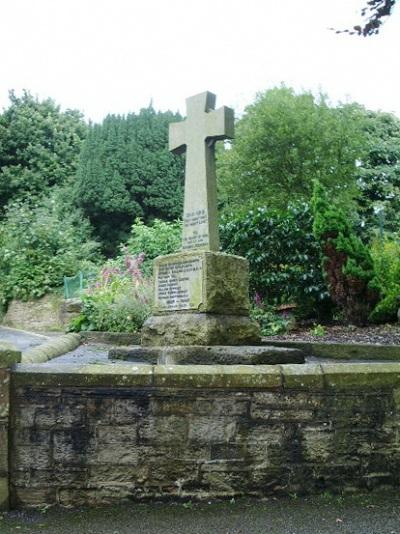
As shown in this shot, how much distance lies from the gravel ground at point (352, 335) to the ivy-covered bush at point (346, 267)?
0.40m

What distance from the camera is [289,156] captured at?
70.6 ft

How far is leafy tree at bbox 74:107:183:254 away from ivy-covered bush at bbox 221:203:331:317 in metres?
8.83

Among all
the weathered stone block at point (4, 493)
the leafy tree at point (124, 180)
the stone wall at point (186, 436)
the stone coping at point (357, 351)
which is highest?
the leafy tree at point (124, 180)

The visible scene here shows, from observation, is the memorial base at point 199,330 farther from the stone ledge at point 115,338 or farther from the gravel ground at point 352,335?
the gravel ground at point 352,335

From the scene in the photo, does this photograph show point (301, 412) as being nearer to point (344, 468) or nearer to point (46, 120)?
point (344, 468)

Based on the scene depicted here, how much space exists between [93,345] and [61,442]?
4.30 meters

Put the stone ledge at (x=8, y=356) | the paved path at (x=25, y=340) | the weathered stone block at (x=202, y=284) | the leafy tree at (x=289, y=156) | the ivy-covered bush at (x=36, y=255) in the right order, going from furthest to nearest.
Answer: the leafy tree at (x=289, y=156), the ivy-covered bush at (x=36, y=255), the paved path at (x=25, y=340), the weathered stone block at (x=202, y=284), the stone ledge at (x=8, y=356)

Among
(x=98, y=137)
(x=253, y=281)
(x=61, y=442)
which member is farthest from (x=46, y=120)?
(x=61, y=442)

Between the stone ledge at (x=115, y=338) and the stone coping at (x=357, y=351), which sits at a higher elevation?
the stone ledge at (x=115, y=338)

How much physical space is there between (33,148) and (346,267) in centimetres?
1793

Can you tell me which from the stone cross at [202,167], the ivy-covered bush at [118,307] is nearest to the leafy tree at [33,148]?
the ivy-covered bush at [118,307]

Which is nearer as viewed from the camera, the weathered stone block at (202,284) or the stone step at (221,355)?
the stone step at (221,355)

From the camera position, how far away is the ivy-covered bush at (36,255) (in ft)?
51.0

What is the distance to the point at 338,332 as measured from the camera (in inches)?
389
